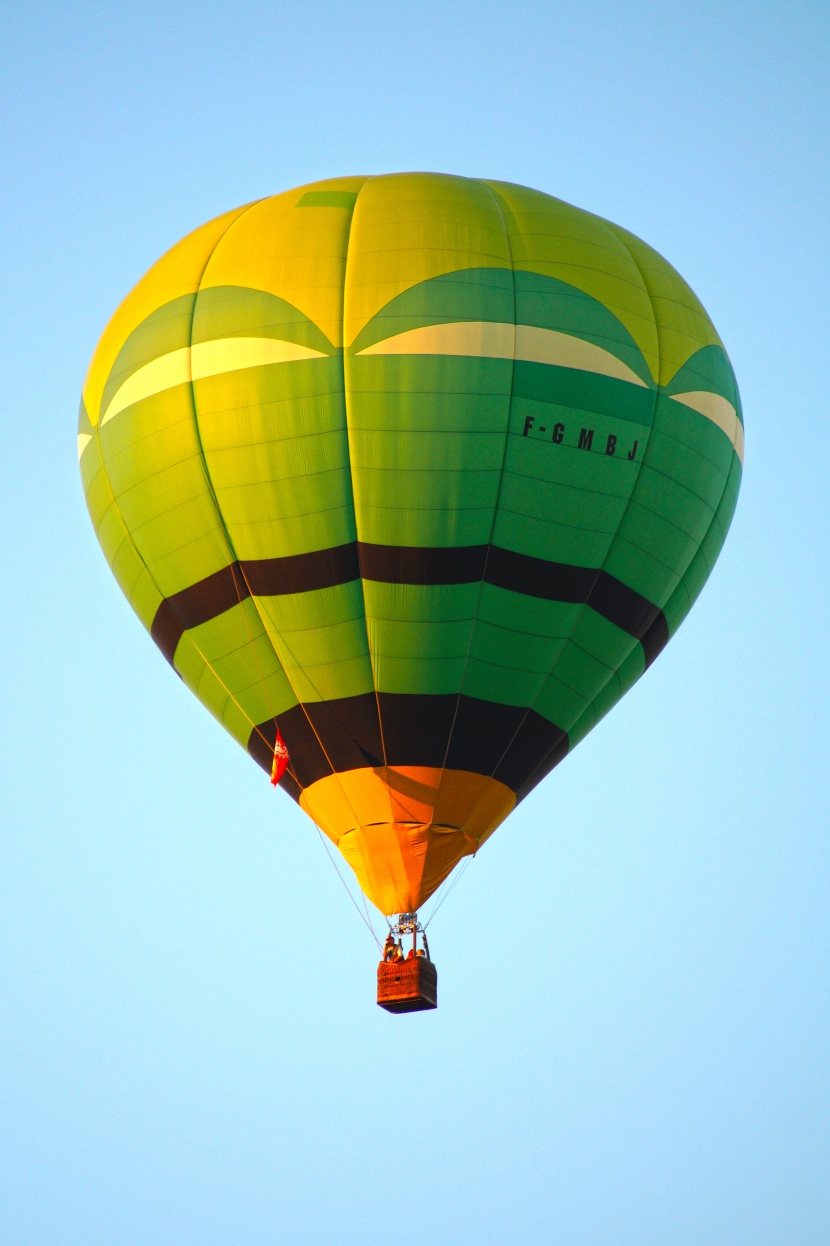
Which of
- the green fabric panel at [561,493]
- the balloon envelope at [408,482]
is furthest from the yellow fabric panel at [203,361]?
the green fabric panel at [561,493]

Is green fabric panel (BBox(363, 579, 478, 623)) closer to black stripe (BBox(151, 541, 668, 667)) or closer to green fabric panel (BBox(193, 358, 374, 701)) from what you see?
black stripe (BBox(151, 541, 668, 667))

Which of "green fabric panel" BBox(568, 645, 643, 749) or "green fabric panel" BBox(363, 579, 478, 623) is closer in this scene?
"green fabric panel" BBox(363, 579, 478, 623)

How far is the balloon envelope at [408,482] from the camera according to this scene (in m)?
19.2

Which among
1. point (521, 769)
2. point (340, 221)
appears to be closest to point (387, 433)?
point (340, 221)

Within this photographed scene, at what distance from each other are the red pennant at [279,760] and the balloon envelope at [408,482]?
0.09 meters

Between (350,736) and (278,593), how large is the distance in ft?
4.89

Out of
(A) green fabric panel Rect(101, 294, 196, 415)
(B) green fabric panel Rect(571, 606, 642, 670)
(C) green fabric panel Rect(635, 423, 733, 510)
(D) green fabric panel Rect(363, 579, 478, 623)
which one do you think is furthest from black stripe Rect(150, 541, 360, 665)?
(C) green fabric panel Rect(635, 423, 733, 510)

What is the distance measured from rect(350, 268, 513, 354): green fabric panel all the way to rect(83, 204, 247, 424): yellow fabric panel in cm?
212

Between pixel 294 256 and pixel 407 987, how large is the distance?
22.2 feet

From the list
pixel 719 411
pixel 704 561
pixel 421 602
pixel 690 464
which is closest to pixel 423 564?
pixel 421 602

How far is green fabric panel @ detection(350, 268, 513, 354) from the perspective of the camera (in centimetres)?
1922

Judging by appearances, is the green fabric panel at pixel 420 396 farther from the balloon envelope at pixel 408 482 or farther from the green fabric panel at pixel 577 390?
the green fabric panel at pixel 577 390

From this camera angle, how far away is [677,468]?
20219 mm

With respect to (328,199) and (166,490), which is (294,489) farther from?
(328,199)
